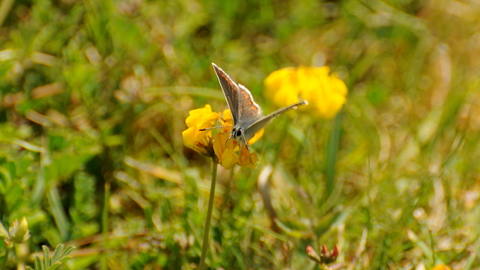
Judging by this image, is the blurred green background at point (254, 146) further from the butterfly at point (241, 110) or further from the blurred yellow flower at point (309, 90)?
the butterfly at point (241, 110)

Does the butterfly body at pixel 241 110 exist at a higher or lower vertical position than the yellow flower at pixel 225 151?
higher

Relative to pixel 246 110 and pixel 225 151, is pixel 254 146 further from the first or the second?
pixel 225 151

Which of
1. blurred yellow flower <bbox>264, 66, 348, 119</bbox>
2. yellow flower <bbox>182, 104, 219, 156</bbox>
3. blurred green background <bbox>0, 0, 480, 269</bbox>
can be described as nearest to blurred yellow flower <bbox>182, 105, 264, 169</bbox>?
yellow flower <bbox>182, 104, 219, 156</bbox>

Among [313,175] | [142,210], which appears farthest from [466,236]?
[142,210]

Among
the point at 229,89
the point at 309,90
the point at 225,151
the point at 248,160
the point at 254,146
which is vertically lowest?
the point at 254,146

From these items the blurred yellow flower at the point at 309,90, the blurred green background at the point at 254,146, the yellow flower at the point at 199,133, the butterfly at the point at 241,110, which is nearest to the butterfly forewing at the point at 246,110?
the butterfly at the point at 241,110

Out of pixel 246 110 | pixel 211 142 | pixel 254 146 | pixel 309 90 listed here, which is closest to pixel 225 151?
pixel 211 142

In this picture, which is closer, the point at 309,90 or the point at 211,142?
the point at 211,142
